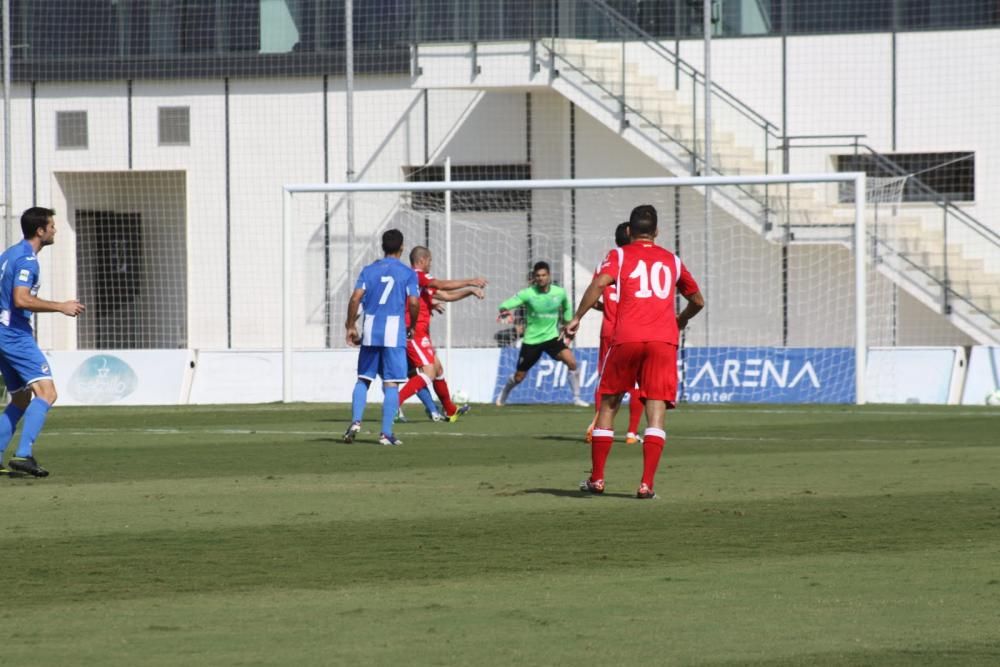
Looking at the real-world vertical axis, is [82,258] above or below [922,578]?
above

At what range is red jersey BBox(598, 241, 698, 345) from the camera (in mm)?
11141

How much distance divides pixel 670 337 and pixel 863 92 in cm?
2068

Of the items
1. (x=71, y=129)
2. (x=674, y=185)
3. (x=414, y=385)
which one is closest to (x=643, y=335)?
(x=414, y=385)

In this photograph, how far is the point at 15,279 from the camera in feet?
41.4

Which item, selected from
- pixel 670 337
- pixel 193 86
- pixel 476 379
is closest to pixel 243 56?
pixel 193 86

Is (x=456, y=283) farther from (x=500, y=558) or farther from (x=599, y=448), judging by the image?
(x=500, y=558)

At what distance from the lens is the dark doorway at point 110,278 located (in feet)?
108

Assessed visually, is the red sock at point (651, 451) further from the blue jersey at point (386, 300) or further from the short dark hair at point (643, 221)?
the blue jersey at point (386, 300)

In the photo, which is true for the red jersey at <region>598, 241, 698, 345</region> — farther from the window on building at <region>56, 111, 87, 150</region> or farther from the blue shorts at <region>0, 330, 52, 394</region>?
the window on building at <region>56, 111, 87, 150</region>

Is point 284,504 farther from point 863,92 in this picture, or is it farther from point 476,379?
point 863,92

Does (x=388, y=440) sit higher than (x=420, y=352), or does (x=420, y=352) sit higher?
(x=420, y=352)

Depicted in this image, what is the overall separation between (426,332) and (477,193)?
32.4ft

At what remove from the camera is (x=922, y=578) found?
25.4 feet

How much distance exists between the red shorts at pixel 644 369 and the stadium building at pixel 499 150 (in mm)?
15843
